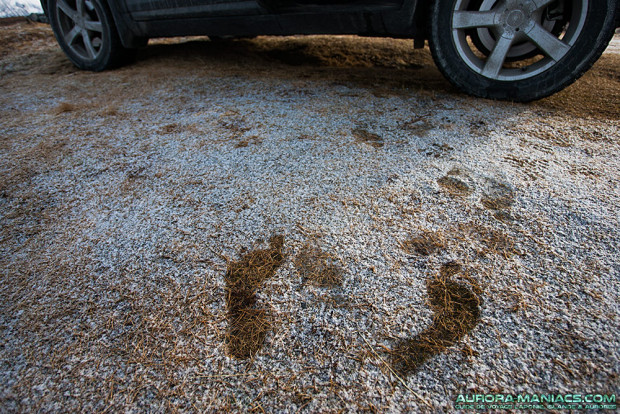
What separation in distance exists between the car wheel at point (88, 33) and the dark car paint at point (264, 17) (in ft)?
0.44

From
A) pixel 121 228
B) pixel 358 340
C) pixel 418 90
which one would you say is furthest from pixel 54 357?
pixel 418 90

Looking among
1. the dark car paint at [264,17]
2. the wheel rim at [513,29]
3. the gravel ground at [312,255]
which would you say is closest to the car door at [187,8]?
the dark car paint at [264,17]

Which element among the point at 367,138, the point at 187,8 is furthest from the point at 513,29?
the point at 187,8

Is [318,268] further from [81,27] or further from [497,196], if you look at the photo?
[81,27]

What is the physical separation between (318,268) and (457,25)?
6.13 ft

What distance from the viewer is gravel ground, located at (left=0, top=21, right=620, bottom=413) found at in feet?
2.95

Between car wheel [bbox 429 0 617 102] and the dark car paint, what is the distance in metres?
0.22

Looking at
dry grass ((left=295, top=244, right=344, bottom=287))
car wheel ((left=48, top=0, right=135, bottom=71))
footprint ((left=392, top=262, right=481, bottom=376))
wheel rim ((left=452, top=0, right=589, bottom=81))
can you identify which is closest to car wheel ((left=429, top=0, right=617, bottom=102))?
wheel rim ((left=452, top=0, right=589, bottom=81))

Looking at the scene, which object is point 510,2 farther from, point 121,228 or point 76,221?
point 76,221

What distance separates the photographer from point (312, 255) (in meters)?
1.23

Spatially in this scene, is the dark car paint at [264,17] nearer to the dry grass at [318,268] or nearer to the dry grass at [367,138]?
the dry grass at [367,138]

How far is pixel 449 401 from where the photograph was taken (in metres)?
0.84

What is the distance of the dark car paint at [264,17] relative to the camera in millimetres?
2227

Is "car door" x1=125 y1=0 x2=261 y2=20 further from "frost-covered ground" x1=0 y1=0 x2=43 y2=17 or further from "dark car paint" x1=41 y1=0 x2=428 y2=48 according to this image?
"frost-covered ground" x1=0 y1=0 x2=43 y2=17
